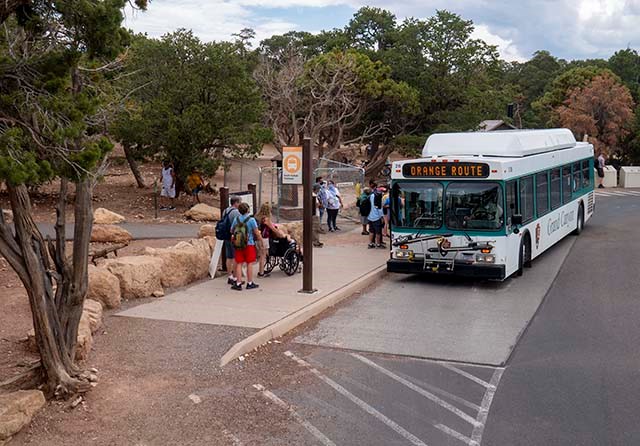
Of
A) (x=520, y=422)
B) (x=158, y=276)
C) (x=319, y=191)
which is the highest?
(x=319, y=191)

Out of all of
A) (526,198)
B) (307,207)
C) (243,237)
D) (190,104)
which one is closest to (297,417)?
(243,237)

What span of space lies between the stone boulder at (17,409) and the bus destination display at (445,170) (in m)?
9.51

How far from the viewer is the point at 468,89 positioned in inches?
1553

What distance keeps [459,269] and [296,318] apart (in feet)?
14.7

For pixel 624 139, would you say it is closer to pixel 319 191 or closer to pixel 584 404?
pixel 319 191

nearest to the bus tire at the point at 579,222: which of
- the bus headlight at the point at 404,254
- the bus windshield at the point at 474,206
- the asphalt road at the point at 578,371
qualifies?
the asphalt road at the point at 578,371

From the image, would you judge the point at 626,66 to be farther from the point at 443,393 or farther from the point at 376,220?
the point at 443,393

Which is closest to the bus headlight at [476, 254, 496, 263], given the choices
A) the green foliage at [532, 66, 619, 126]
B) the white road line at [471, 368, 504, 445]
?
the white road line at [471, 368, 504, 445]

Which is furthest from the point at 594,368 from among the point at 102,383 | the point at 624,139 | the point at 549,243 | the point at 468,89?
the point at 624,139

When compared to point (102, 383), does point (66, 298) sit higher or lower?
higher

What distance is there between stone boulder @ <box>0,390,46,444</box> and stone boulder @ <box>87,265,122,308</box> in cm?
439

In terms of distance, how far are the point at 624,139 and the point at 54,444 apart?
167ft

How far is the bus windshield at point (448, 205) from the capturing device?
14.7 metres

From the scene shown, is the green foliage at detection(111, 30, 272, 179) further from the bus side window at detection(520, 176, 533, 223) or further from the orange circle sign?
the bus side window at detection(520, 176, 533, 223)
